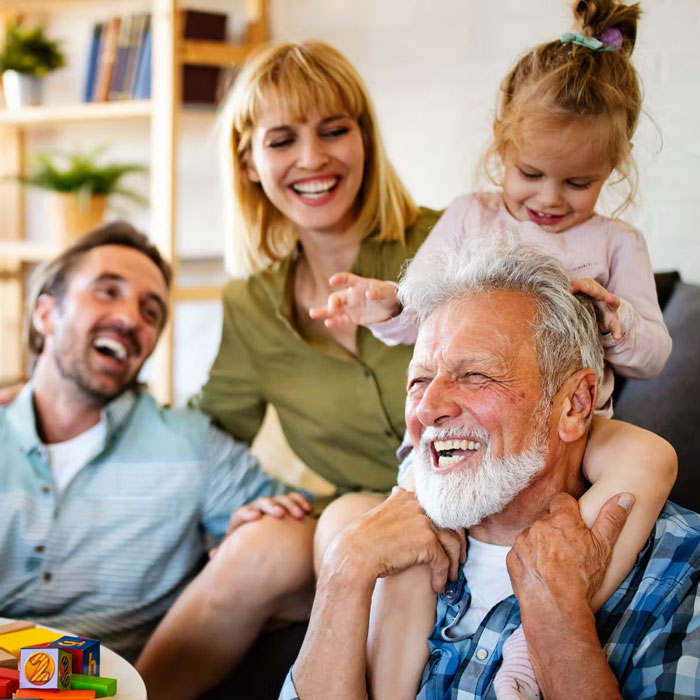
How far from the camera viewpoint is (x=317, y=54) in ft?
6.72

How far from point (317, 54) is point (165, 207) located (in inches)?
72.0

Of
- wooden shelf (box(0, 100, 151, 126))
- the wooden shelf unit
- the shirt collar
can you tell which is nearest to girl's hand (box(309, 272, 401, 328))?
the shirt collar

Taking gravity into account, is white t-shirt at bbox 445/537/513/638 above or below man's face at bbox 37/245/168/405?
below

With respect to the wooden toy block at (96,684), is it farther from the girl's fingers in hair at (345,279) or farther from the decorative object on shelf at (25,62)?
the decorative object on shelf at (25,62)

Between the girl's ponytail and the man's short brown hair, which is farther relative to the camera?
the man's short brown hair

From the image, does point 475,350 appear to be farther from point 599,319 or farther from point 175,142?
point 175,142

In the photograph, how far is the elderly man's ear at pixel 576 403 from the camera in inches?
55.7

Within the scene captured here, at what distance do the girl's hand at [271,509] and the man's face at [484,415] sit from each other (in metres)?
0.60

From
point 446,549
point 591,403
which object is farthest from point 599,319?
point 446,549

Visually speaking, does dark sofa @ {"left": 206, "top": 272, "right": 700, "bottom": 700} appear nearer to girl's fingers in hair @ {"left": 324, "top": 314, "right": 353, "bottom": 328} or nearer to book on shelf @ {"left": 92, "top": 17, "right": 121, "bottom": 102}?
girl's fingers in hair @ {"left": 324, "top": 314, "right": 353, "bottom": 328}

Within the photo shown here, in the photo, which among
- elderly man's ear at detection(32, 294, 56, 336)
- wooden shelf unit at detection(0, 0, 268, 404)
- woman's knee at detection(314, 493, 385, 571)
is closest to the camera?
woman's knee at detection(314, 493, 385, 571)

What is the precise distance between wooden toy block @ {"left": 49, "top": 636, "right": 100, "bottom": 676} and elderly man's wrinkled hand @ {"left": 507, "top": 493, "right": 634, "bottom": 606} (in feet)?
2.02

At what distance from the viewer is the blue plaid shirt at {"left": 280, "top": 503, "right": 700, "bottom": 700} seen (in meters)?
1.26

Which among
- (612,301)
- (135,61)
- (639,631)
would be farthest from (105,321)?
(135,61)
